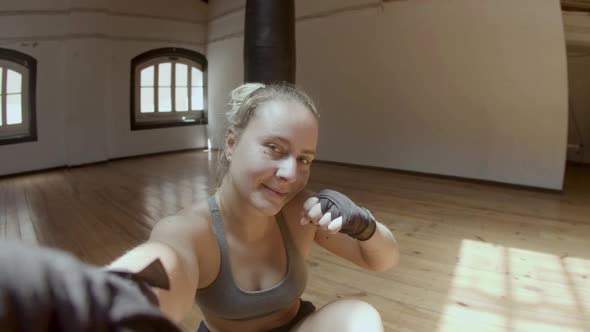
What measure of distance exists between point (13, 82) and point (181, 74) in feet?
10.4

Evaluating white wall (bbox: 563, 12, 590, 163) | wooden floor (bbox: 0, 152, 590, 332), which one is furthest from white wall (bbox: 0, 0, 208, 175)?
white wall (bbox: 563, 12, 590, 163)

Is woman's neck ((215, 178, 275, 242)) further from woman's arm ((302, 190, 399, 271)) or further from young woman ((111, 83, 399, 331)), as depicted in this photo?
woman's arm ((302, 190, 399, 271))

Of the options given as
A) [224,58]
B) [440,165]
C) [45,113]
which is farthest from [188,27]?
[440,165]

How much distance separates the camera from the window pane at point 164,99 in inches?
329

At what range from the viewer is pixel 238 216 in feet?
3.79

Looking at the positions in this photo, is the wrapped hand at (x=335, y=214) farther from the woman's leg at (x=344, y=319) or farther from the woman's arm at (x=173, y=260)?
the woman's arm at (x=173, y=260)

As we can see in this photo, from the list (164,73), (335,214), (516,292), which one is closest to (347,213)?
(335,214)

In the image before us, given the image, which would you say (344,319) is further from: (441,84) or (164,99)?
(164,99)

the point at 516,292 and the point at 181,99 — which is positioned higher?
the point at 181,99

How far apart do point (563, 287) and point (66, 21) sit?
7482mm

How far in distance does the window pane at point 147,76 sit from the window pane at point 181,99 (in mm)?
647

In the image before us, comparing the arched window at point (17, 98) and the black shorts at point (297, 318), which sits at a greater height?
the arched window at point (17, 98)

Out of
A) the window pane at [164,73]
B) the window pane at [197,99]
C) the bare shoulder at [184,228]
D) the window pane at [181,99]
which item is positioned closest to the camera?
the bare shoulder at [184,228]

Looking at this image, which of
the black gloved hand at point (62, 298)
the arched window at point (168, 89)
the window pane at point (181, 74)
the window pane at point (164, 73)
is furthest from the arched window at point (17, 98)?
the black gloved hand at point (62, 298)
